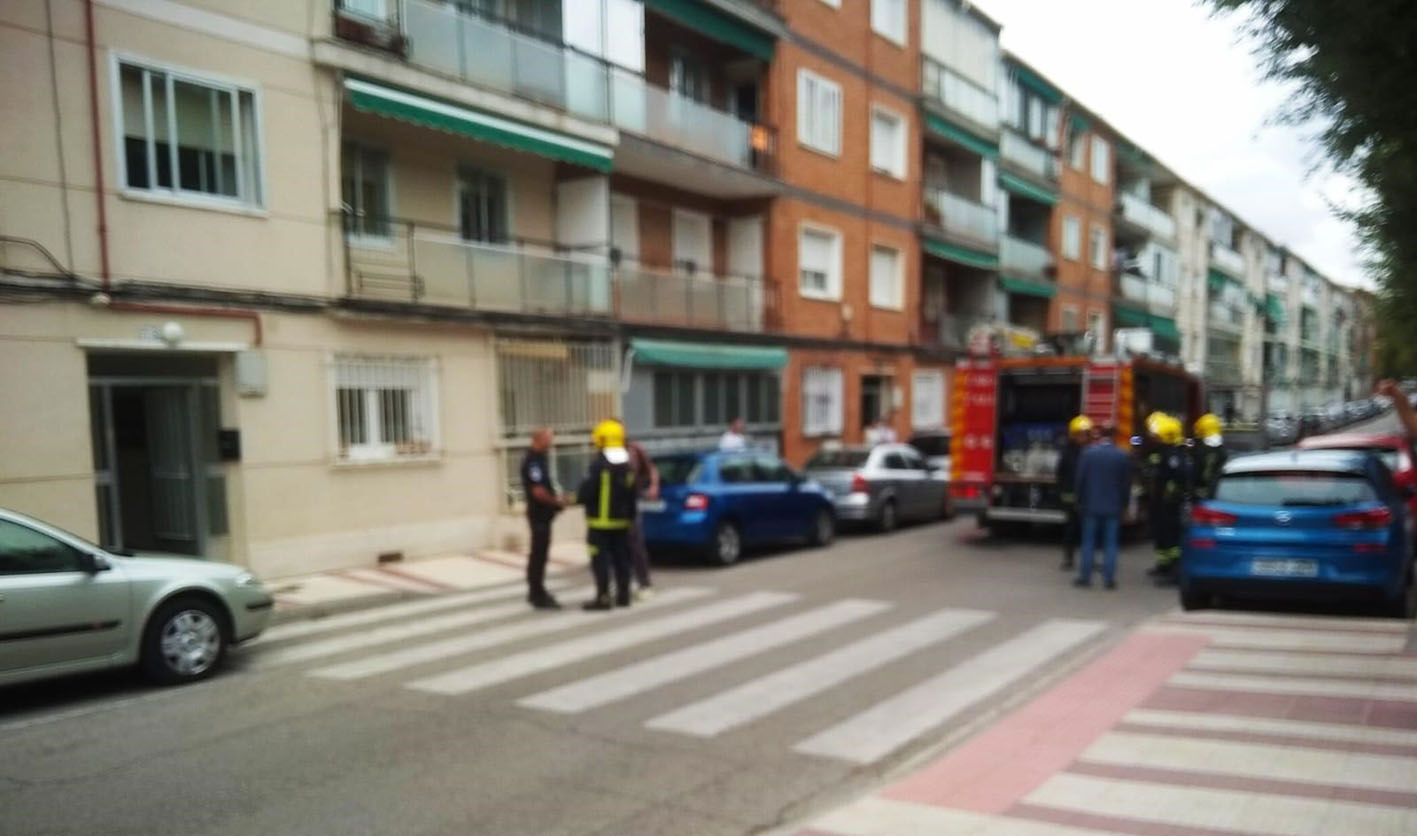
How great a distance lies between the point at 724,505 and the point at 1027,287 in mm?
20827

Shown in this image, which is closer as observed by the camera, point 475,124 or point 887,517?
point 475,124

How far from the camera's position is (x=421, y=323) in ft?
41.6

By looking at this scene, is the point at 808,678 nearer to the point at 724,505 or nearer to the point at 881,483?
the point at 724,505

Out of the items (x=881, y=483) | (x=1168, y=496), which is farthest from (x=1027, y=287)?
(x=1168, y=496)

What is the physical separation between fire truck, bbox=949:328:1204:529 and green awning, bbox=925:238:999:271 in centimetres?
1033

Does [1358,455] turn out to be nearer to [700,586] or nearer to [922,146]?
[700,586]

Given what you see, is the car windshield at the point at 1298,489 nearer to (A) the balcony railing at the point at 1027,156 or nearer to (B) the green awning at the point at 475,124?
(B) the green awning at the point at 475,124

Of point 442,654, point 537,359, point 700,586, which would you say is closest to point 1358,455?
point 700,586

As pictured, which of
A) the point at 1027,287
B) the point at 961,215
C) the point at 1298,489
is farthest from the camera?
the point at 1027,287

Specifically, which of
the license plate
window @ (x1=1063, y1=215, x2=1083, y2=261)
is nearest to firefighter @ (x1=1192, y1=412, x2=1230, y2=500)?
the license plate

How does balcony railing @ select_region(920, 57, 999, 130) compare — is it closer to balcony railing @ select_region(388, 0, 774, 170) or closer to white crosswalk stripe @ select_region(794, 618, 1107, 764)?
balcony railing @ select_region(388, 0, 774, 170)

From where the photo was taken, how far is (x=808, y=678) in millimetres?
7020

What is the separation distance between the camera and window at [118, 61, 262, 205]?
9.96 meters

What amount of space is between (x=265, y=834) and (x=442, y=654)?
3.55 m
